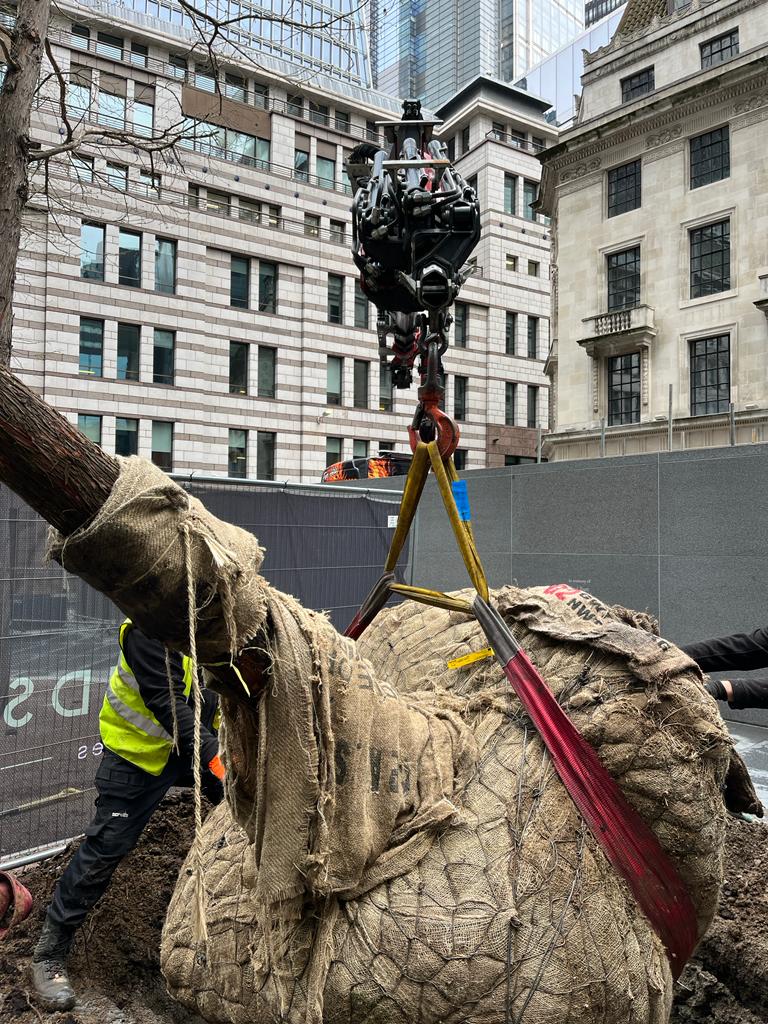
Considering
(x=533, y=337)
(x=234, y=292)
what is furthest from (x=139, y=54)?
(x=533, y=337)

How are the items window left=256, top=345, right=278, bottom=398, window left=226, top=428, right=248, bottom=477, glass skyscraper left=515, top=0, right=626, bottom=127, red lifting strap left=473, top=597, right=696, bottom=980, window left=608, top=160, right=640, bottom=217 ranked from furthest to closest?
glass skyscraper left=515, top=0, right=626, bottom=127
window left=256, top=345, right=278, bottom=398
window left=226, top=428, right=248, bottom=477
window left=608, top=160, right=640, bottom=217
red lifting strap left=473, top=597, right=696, bottom=980

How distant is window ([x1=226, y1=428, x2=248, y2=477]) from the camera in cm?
2920

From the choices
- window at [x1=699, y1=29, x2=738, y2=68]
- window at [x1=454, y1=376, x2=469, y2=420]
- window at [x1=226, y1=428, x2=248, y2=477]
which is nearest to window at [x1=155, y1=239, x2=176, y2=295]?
window at [x1=226, y1=428, x2=248, y2=477]

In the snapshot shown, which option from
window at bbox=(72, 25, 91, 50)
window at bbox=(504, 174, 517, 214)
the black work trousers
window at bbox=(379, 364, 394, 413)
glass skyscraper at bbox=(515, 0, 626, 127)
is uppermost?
glass skyscraper at bbox=(515, 0, 626, 127)

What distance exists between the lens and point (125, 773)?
3.40 meters

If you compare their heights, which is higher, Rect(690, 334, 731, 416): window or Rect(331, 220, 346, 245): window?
Rect(331, 220, 346, 245): window

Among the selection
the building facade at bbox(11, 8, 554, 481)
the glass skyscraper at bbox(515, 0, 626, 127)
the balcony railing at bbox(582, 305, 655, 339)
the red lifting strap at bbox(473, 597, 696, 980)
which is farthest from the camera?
the glass skyscraper at bbox(515, 0, 626, 127)

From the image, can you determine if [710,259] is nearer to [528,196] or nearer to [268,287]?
[528,196]

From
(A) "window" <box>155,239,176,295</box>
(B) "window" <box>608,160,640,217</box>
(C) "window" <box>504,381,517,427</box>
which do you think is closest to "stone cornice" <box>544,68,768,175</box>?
(B) "window" <box>608,160,640,217</box>

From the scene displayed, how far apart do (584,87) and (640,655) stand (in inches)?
1160

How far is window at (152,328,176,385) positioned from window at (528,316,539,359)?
691 inches

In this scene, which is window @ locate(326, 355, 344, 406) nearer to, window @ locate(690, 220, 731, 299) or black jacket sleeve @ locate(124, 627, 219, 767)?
window @ locate(690, 220, 731, 299)

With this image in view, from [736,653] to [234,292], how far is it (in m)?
28.5

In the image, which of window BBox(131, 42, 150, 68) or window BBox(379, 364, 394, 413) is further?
window BBox(379, 364, 394, 413)
